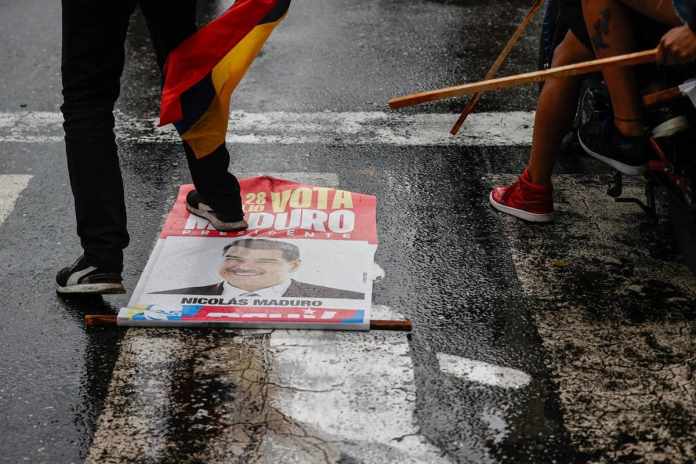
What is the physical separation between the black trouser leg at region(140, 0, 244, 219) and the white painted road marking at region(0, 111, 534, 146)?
0.93 metres

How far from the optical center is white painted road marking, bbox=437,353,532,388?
2.78 m

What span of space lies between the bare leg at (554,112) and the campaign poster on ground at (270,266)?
69cm

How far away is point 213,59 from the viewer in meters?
3.24

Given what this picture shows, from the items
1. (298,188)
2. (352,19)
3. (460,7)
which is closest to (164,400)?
(298,188)

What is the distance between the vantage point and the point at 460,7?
6.47 meters

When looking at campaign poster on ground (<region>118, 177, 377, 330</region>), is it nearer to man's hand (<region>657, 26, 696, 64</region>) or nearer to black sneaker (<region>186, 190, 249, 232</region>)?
black sneaker (<region>186, 190, 249, 232</region>)

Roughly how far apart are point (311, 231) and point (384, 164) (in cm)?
78

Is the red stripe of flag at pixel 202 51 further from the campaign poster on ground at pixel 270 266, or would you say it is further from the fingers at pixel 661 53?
the fingers at pixel 661 53

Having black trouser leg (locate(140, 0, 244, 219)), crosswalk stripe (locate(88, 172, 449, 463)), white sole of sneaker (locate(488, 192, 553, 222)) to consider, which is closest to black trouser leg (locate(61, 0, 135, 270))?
black trouser leg (locate(140, 0, 244, 219))

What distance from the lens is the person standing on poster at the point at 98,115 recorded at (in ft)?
9.77

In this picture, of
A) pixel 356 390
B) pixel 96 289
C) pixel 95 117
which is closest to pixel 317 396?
pixel 356 390

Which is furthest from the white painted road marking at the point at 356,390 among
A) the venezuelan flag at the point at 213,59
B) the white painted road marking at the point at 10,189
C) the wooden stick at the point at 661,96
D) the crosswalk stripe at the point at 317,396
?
the white painted road marking at the point at 10,189

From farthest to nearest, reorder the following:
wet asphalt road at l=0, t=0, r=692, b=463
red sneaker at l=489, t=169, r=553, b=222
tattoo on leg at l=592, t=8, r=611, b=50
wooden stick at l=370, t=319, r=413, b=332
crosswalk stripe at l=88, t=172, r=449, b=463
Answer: red sneaker at l=489, t=169, r=553, b=222
tattoo on leg at l=592, t=8, r=611, b=50
wooden stick at l=370, t=319, r=413, b=332
wet asphalt road at l=0, t=0, r=692, b=463
crosswalk stripe at l=88, t=172, r=449, b=463

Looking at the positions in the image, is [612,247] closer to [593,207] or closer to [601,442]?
[593,207]
